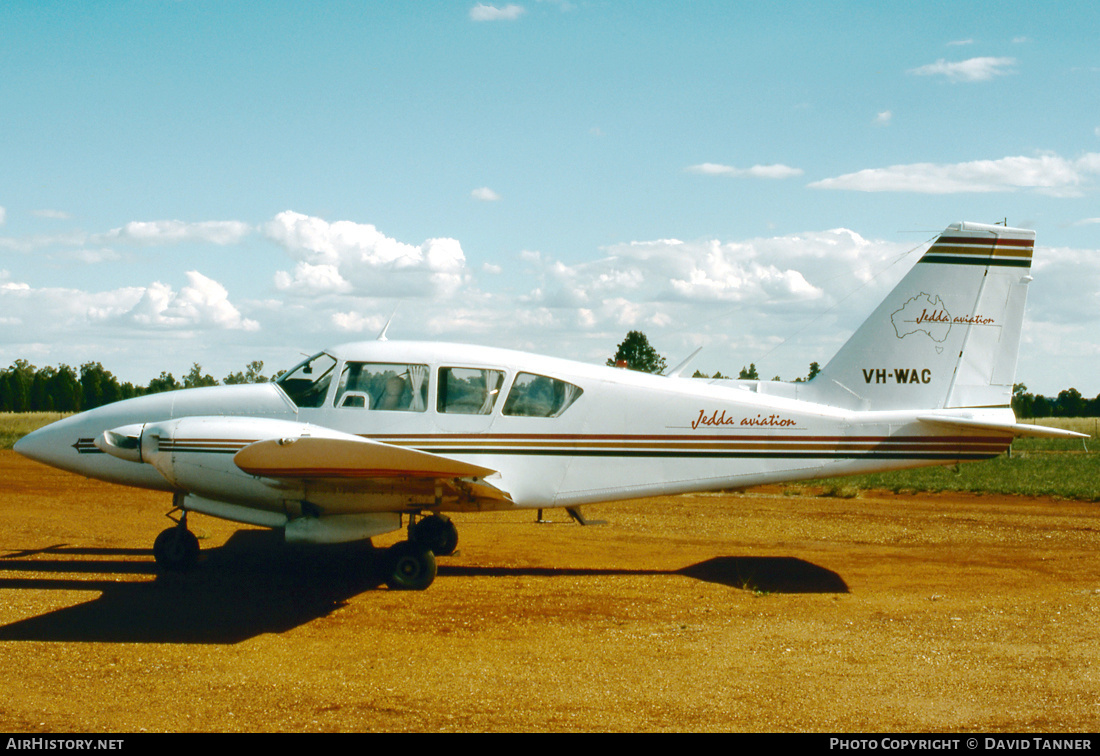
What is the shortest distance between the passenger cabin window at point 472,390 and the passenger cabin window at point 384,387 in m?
0.28

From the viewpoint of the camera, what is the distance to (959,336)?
Answer: 9.42 meters

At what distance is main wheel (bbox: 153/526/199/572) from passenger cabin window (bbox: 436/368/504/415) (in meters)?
3.33

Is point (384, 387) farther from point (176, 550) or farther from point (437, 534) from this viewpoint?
point (176, 550)

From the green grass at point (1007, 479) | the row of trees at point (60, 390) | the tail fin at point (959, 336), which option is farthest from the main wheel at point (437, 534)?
the row of trees at point (60, 390)

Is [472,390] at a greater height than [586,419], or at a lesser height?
greater

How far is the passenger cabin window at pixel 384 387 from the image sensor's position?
8.66 meters

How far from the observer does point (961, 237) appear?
372 inches

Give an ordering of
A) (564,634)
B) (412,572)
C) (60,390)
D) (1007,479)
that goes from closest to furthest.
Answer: (564,634), (412,572), (1007,479), (60,390)

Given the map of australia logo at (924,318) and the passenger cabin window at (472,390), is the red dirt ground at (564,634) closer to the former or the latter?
the passenger cabin window at (472,390)

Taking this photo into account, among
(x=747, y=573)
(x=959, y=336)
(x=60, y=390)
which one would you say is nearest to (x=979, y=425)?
(x=959, y=336)

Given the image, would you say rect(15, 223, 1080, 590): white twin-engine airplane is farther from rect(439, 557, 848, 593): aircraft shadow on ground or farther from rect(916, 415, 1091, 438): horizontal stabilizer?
rect(439, 557, 848, 593): aircraft shadow on ground

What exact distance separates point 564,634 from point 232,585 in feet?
12.5

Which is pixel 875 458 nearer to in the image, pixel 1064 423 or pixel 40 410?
pixel 1064 423

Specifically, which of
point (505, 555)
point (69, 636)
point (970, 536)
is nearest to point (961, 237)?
point (970, 536)
